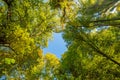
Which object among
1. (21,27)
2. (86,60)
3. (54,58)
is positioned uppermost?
(21,27)

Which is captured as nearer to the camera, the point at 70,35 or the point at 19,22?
the point at 70,35

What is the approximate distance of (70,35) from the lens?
15789mm

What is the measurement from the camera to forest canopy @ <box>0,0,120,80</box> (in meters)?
15.6

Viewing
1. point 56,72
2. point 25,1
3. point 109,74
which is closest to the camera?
point 109,74

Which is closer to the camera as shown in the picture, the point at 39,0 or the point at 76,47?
the point at 76,47

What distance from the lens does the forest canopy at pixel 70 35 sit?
51.0 feet

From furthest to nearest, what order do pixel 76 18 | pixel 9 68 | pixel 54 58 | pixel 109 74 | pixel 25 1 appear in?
pixel 54 58 → pixel 9 68 → pixel 25 1 → pixel 109 74 → pixel 76 18

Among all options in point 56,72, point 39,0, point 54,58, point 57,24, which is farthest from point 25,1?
point 54,58

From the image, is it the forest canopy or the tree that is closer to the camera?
the forest canopy

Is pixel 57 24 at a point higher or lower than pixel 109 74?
higher

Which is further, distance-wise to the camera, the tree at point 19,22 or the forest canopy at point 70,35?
the tree at point 19,22

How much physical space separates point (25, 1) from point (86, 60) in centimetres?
643

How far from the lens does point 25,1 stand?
2223 centimetres

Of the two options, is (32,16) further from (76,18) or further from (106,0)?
(106,0)
